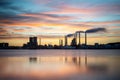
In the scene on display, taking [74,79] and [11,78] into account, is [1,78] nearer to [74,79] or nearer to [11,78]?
[11,78]

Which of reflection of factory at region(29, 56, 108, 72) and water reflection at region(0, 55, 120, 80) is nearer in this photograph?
water reflection at region(0, 55, 120, 80)

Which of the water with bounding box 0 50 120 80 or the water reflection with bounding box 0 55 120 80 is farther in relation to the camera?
the water reflection with bounding box 0 55 120 80

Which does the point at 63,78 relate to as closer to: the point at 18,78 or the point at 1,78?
the point at 18,78

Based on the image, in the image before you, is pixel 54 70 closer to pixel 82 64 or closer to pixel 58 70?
pixel 58 70

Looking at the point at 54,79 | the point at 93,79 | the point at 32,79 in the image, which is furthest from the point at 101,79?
the point at 32,79

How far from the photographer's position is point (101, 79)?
1395 centimetres

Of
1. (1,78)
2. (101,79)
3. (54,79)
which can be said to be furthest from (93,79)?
(1,78)

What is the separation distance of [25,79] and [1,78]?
175cm

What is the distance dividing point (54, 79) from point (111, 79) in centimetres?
376

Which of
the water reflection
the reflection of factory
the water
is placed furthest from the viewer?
the reflection of factory

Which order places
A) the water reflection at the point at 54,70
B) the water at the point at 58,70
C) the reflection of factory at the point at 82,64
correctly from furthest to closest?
1. the reflection of factory at the point at 82,64
2. the water reflection at the point at 54,70
3. the water at the point at 58,70

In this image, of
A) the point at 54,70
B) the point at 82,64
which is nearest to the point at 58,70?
the point at 54,70

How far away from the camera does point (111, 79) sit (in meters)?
13.9

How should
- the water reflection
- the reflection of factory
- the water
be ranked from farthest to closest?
the reflection of factory → the water reflection → the water
